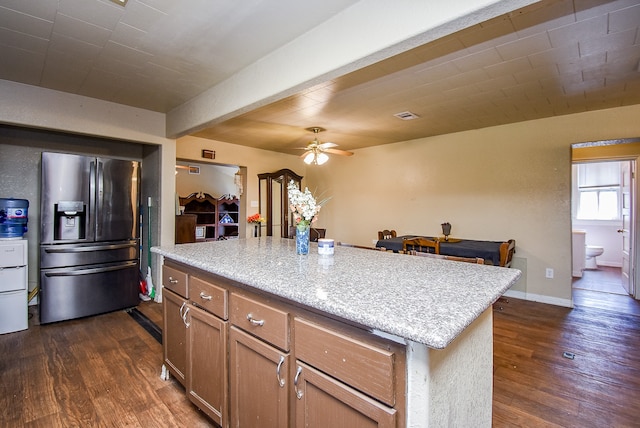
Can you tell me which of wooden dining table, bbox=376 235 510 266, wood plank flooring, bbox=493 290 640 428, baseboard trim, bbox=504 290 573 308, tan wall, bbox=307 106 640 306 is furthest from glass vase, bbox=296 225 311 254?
baseboard trim, bbox=504 290 573 308

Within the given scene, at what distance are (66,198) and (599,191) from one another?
28.6 feet

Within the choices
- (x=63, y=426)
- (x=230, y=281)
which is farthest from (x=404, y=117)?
(x=63, y=426)

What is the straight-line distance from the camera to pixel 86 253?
3.28 m

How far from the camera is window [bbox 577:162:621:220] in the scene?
597 centimetres

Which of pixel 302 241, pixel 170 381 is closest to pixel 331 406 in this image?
Answer: pixel 302 241

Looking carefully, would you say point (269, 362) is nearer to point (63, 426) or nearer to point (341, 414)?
point (341, 414)

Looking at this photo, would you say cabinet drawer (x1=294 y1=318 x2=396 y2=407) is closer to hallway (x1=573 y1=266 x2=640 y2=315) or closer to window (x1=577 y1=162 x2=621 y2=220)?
hallway (x1=573 y1=266 x2=640 y2=315)

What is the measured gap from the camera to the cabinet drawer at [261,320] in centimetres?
121

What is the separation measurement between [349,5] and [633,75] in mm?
2655

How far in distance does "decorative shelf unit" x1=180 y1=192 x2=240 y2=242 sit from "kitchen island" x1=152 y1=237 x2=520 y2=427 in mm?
5945

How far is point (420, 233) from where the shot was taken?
4.98 metres

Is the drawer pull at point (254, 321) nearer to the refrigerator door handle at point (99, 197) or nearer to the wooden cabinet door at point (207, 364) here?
the wooden cabinet door at point (207, 364)

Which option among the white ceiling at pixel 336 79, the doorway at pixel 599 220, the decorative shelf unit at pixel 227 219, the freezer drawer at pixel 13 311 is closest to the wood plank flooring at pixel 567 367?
the doorway at pixel 599 220

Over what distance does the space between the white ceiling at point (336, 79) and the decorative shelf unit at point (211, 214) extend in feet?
12.7
